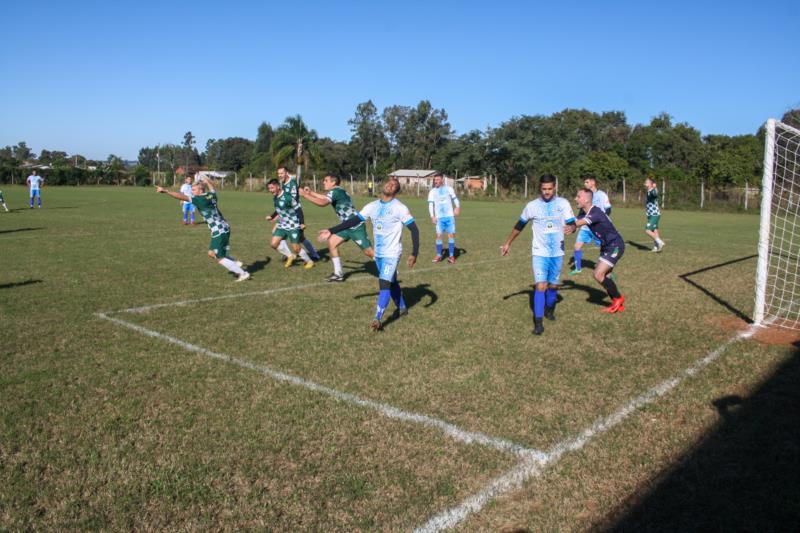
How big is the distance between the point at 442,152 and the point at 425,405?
209 feet

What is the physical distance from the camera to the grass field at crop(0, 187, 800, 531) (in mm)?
3725

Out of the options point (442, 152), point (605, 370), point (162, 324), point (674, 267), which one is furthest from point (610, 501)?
point (442, 152)

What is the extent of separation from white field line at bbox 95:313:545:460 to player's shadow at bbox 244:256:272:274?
5.41 metres

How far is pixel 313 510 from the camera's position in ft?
12.0

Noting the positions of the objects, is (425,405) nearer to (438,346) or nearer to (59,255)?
(438,346)

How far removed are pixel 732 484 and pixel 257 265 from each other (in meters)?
10.8

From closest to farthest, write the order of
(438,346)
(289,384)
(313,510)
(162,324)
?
1. (313,510)
2. (289,384)
3. (438,346)
4. (162,324)

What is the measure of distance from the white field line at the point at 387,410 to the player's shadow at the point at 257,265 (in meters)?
5.41

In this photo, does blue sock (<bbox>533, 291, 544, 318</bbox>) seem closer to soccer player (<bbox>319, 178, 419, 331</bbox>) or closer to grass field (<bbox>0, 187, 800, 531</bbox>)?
grass field (<bbox>0, 187, 800, 531</bbox>)

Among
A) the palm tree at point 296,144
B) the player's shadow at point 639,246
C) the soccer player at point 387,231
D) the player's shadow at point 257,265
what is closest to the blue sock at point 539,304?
the soccer player at point 387,231

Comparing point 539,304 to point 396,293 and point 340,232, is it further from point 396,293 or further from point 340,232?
point 340,232

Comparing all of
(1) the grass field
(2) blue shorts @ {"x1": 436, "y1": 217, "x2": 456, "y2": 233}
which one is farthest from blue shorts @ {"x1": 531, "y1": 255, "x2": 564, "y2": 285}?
(2) blue shorts @ {"x1": 436, "y1": 217, "x2": 456, "y2": 233}

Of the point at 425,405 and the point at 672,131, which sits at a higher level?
the point at 672,131

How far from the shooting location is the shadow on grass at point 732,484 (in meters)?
3.57
